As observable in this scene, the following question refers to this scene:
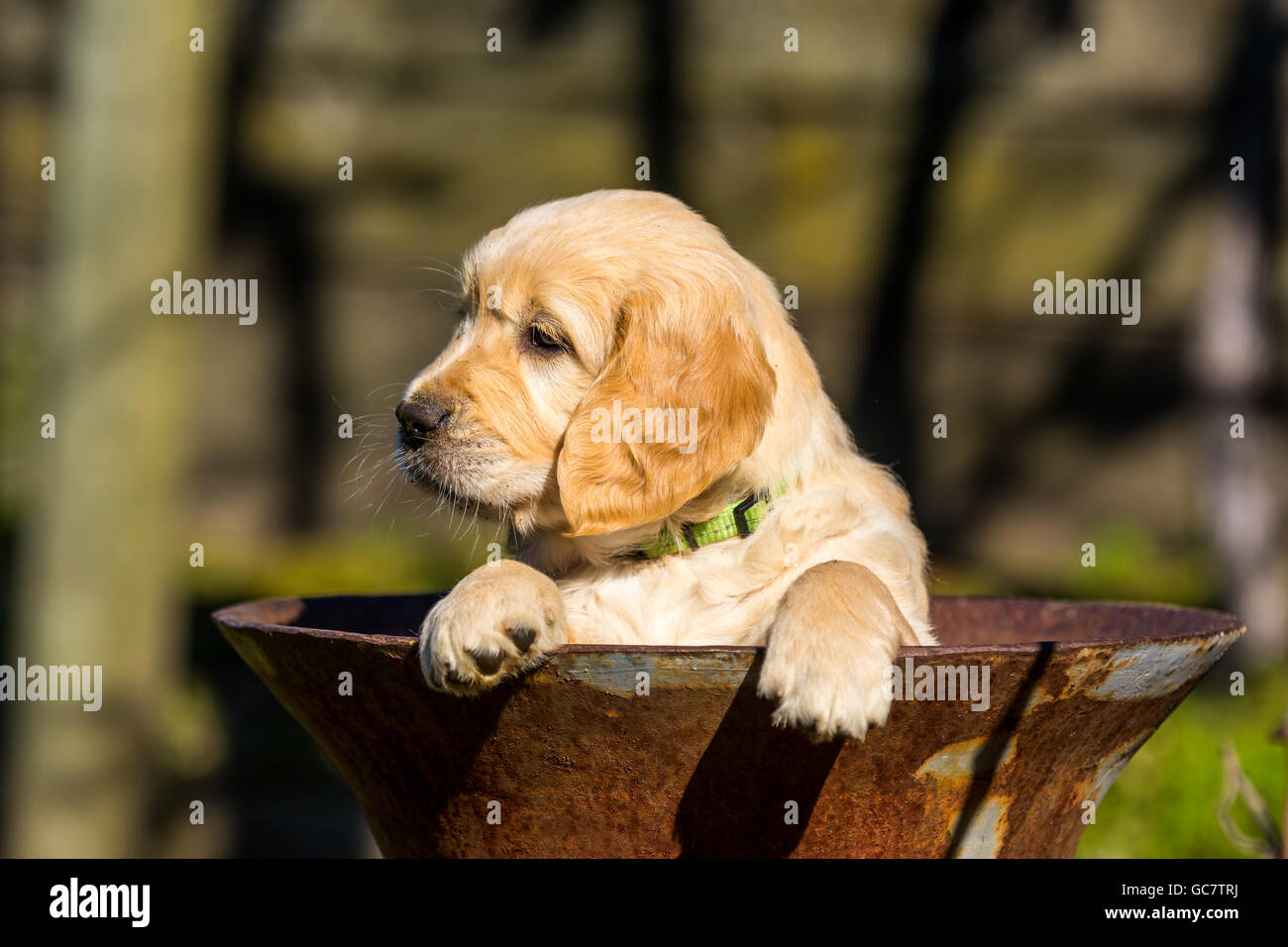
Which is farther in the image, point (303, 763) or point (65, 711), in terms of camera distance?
point (303, 763)

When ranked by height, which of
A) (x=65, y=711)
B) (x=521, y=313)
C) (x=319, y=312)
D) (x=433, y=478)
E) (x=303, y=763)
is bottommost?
(x=303, y=763)

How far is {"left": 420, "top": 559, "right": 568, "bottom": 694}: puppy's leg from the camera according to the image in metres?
2.21

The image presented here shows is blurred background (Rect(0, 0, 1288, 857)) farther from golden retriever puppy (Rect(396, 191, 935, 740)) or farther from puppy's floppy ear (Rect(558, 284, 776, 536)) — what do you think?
puppy's floppy ear (Rect(558, 284, 776, 536))

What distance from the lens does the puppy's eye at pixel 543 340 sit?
10.1 feet

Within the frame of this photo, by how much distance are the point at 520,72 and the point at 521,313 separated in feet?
18.7

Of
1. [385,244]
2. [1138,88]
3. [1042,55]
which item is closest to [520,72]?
[385,244]

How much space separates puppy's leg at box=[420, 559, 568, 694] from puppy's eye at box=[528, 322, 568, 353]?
2.74 ft

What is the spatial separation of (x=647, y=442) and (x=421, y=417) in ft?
1.78

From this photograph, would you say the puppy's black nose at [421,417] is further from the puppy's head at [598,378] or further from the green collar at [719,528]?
the green collar at [719,528]

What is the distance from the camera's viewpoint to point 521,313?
124 inches

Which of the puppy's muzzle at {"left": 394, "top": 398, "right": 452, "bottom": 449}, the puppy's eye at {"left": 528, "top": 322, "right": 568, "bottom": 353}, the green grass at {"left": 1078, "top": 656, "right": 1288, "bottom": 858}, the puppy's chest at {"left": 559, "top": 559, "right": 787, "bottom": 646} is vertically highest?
the puppy's eye at {"left": 528, "top": 322, "right": 568, "bottom": 353}

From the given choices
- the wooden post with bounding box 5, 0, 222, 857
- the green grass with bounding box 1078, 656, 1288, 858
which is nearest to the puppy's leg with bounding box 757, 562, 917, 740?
the green grass with bounding box 1078, 656, 1288, 858

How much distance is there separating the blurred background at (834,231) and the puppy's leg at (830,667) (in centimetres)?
529

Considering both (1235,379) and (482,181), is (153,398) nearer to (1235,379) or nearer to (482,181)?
(482,181)
